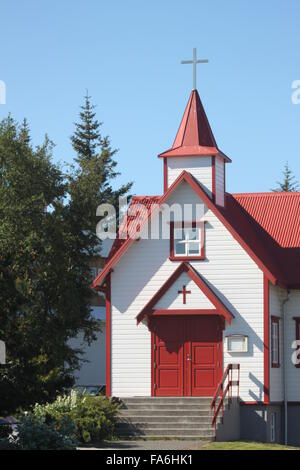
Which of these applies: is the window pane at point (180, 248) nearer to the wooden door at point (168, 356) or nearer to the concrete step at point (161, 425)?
the wooden door at point (168, 356)

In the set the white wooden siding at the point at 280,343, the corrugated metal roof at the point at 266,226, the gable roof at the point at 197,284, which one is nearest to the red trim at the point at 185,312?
the gable roof at the point at 197,284

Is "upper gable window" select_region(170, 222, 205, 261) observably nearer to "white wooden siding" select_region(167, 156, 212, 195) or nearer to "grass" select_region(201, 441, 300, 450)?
"white wooden siding" select_region(167, 156, 212, 195)

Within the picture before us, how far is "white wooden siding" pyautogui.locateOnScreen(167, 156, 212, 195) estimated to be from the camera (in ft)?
121

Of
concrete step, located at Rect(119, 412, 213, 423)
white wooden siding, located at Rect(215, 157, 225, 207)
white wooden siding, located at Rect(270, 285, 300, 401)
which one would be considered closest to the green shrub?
concrete step, located at Rect(119, 412, 213, 423)

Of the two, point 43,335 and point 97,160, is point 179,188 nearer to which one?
point 43,335

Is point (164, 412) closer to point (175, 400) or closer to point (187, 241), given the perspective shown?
point (175, 400)

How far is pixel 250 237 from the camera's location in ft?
124

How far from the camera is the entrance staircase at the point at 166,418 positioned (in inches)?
1286

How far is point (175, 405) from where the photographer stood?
3403 cm

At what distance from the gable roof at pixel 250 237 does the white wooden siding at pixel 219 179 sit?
38 centimetres

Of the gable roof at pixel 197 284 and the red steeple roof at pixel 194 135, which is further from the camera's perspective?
the red steeple roof at pixel 194 135

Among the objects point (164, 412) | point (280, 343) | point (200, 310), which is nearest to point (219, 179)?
point (200, 310)

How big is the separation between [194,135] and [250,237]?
13.0 ft

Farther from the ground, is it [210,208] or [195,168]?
[195,168]
